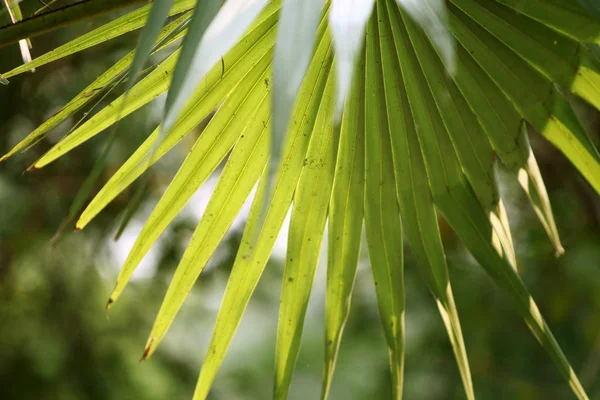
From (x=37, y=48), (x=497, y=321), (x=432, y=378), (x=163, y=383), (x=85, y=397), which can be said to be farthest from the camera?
(x=432, y=378)

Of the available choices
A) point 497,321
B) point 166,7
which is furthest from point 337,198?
point 497,321

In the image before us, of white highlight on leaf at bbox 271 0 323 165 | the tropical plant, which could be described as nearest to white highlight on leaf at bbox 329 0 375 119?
white highlight on leaf at bbox 271 0 323 165

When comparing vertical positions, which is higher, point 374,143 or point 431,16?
point 431,16

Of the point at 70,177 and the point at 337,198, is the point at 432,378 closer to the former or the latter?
the point at 70,177

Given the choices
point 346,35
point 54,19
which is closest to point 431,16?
point 346,35

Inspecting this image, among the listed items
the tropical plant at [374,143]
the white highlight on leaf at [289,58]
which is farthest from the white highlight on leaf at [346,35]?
the tropical plant at [374,143]

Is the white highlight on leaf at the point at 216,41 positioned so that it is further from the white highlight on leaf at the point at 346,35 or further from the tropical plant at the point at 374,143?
the tropical plant at the point at 374,143

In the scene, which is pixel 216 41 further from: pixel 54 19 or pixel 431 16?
pixel 54 19
